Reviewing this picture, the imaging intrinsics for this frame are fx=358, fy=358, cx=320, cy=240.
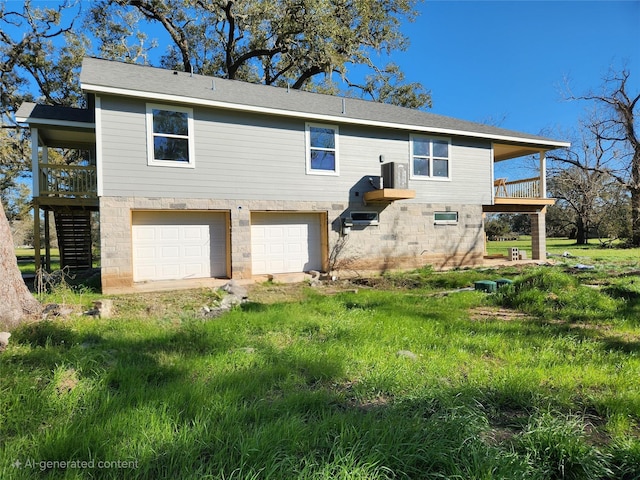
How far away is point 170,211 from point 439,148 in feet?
31.3

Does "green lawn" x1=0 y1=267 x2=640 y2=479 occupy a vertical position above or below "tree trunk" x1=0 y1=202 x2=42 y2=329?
below

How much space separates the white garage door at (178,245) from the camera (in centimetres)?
976

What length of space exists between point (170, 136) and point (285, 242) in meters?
4.54

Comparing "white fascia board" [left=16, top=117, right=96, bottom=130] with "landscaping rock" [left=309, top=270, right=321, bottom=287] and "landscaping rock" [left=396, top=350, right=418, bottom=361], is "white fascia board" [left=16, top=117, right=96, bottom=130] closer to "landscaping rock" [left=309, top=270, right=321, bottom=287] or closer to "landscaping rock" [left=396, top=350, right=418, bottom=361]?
"landscaping rock" [left=309, top=270, right=321, bottom=287]

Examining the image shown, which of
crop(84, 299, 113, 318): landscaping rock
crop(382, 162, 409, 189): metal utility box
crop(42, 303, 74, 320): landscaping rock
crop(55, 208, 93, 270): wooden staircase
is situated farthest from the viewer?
crop(55, 208, 93, 270): wooden staircase

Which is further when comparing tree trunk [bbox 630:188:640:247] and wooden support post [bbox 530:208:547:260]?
tree trunk [bbox 630:188:640:247]

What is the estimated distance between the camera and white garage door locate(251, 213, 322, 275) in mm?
11281

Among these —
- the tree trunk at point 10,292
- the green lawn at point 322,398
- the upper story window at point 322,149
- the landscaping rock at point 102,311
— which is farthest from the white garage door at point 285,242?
the tree trunk at point 10,292

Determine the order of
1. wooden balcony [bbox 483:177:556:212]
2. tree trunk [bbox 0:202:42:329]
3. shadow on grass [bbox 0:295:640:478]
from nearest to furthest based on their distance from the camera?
1. shadow on grass [bbox 0:295:640:478]
2. tree trunk [bbox 0:202:42:329]
3. wooden balcony [bbox 483:177:556:212]

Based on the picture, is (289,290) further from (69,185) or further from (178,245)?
(69,185)

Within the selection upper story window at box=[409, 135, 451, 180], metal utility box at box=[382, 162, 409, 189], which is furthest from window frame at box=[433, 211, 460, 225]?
metal utility box at box=[382, 162, 409, 189]

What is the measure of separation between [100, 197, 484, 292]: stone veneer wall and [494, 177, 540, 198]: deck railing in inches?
119

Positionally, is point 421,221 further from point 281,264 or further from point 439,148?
point 281,264

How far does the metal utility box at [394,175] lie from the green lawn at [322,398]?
6745 millimetres
